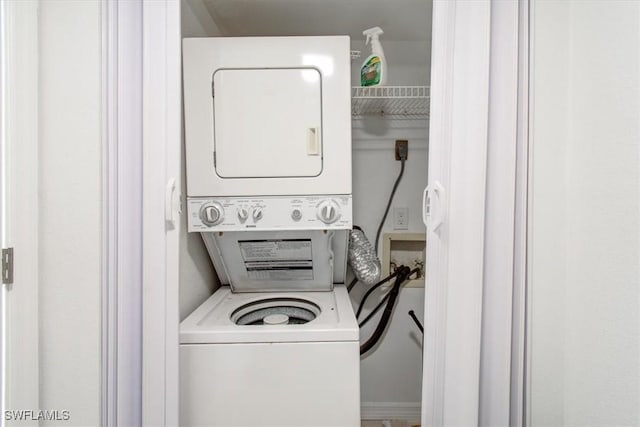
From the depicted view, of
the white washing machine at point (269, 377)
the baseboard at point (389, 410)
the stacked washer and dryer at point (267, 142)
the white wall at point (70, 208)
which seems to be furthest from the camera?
the baseboard at point (389, 410)

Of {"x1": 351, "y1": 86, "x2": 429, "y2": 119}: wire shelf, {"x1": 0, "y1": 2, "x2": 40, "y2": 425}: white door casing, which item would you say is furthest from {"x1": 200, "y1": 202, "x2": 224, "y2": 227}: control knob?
{"x1": 351, "y1": 86, "x2": 429, "y2": 119}: wire shelf

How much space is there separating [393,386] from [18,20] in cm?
294

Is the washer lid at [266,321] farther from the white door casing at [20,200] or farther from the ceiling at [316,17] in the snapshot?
the ceiling at [316,17]

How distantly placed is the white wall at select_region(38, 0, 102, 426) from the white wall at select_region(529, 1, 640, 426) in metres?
1.59

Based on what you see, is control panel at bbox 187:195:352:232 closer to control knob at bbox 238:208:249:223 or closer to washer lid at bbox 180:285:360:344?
control knob at bbox 238:208:249:223

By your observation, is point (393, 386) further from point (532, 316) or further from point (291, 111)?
point (291, 111)

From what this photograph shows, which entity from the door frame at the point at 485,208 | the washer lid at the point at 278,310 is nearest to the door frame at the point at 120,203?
the washer lid at the point at 278,310

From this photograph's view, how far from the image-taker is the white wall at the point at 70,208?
1193 millimetres

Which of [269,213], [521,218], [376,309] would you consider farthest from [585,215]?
[376,309]

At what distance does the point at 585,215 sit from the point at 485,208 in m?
0.30

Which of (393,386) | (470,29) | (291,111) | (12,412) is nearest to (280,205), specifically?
(291,111)

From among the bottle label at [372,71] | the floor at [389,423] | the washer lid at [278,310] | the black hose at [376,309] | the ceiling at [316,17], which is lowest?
the floor at [389,423]

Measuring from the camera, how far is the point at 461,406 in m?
1.17

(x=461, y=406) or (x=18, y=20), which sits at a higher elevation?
(x=18, y=20)
